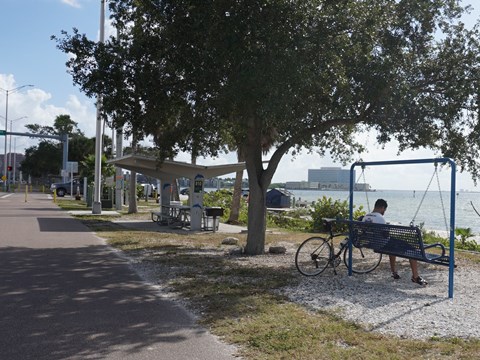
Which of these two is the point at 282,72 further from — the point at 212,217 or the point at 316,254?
the point at 212,217

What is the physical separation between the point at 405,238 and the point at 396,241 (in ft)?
0.60

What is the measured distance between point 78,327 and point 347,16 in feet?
24.4

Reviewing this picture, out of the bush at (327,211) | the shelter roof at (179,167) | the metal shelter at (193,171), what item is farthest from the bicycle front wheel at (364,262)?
the bush at (327,211)

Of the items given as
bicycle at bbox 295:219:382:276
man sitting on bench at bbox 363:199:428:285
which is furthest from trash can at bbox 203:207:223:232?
man sitting on bench at bbox 363:199:428:285

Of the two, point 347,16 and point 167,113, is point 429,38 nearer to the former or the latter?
point 347,16

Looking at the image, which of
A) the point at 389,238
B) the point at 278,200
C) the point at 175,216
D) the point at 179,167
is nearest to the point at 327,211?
the point at 175,216

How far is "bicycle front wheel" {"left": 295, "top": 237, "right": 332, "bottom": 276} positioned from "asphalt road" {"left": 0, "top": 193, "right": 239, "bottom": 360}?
297 cm

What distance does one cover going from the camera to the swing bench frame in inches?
320

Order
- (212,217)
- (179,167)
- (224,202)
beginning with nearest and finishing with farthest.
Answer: (179,167) → (212,217) → (224,202)

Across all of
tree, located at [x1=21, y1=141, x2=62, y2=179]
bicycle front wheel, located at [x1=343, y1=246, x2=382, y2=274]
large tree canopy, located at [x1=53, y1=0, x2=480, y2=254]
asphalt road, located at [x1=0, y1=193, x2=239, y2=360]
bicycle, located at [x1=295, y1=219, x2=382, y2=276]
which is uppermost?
tree, located at [x1=21, y1=141, x2=62, y2=179]

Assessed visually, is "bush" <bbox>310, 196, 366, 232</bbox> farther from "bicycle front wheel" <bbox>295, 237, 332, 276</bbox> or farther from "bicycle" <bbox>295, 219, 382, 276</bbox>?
"bicycle front wheel" <bbox>295, 237, 332, 276</bbox>

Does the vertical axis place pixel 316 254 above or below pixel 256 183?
below

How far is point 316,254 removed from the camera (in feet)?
32.8

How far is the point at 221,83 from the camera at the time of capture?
37.6ft
